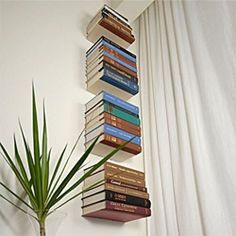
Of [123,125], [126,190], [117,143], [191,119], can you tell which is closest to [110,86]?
[123,125]

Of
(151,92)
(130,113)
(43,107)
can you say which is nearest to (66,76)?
(43,107)

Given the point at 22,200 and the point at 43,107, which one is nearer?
the point at 22,200

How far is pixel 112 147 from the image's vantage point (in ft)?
5.35

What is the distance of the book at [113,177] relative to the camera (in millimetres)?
1489

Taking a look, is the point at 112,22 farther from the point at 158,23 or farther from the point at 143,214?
the point at 143,214

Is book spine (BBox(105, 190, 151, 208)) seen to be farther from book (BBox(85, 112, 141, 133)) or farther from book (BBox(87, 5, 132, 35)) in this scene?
book (BBox(87, 5, 132, 35))

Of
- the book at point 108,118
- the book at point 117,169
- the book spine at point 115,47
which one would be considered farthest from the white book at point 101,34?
the book at point 117,169

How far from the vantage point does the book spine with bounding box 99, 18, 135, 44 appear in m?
1.88

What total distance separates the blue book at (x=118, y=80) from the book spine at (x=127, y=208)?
0.63 metres

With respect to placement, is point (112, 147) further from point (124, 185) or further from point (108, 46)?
point (108, 46)

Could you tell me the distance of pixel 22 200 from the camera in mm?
1281

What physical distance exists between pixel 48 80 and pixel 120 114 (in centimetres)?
39

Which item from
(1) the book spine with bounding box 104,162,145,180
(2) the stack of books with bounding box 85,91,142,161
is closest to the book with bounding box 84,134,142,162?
(2) the stack of books with bounding box 85,91,142,161

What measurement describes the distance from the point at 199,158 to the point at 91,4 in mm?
1160
